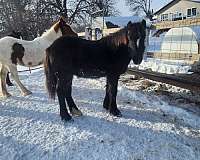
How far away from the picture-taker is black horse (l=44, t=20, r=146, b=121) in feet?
15.5

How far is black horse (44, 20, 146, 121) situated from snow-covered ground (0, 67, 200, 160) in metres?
0.40

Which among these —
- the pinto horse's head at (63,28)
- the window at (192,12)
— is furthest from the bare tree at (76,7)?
the pinto horse's head at (63,28)

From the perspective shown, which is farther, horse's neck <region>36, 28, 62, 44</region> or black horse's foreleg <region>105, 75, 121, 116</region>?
horse's neck <region>36, 28, 62, 44</region>

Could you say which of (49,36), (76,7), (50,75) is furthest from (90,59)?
(76,7)

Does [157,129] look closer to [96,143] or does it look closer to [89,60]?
[96,143]

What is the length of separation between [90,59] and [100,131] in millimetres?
1274

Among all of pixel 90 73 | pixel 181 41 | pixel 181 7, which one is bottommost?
pixel 90 73

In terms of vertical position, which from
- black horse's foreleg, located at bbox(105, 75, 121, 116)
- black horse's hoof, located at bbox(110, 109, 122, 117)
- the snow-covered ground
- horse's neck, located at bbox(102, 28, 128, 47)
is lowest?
the snow-covered ground

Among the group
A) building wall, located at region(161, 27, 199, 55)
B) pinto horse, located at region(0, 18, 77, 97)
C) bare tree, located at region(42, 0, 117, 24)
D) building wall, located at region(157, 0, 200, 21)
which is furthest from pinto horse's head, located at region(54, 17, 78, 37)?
building wall, located at region(157, 0, 200, 21)

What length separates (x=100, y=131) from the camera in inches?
170

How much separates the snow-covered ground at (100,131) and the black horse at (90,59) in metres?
0.40

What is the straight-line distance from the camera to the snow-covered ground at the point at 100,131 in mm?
3688

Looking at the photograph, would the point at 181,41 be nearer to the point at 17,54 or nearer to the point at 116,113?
the point at 17,54

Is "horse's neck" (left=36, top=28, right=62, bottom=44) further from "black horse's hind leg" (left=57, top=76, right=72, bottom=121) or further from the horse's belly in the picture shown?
"black horse's hind leg" (left=57, top=76, right=72, bottom=121)
